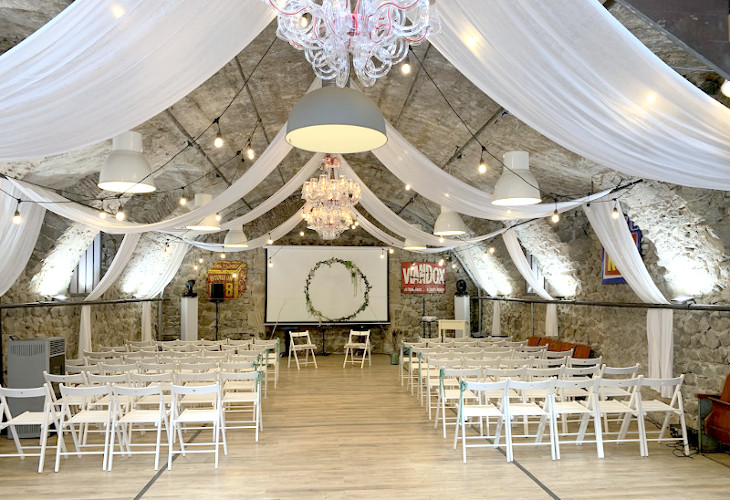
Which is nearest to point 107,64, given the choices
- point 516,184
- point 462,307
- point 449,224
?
point 516,184

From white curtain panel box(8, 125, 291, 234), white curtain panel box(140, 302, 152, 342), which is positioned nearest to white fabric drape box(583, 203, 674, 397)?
white curtain panel box(8, 125, 291, 234)

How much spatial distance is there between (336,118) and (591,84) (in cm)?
159

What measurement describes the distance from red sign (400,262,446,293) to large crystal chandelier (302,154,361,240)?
647 centimetres

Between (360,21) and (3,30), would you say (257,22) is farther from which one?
(3,30)

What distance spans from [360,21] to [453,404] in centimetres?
688

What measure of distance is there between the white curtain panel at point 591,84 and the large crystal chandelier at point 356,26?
60cm

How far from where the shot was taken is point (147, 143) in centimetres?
766

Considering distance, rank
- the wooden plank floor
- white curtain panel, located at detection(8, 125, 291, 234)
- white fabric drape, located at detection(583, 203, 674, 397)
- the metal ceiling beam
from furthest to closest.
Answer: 1. white fabric drape, located at detection(583, 203, 674, 397)
2. white curtain panel, located at detection(8, 125, 291, 234)
3. the wooden plank floor
4. the metal ceiling beam

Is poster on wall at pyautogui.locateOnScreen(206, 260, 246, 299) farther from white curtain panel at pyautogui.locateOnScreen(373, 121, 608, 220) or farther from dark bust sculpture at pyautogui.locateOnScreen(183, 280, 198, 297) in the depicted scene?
white curtain panel at pyautogui.locateOnScreen(373, 121, 608, 220)

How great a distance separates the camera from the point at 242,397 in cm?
630

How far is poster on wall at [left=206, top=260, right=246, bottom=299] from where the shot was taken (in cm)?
1542

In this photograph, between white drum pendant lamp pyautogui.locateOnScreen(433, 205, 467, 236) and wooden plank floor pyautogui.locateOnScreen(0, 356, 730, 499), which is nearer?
wooden plank floor pyautogui.locateOnScreen(0, 356, 730, 499)

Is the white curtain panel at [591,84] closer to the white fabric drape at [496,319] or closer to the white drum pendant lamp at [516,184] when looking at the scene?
the white drum pendant lamp at [516,184]

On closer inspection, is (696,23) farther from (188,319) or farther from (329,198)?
(188,319)
